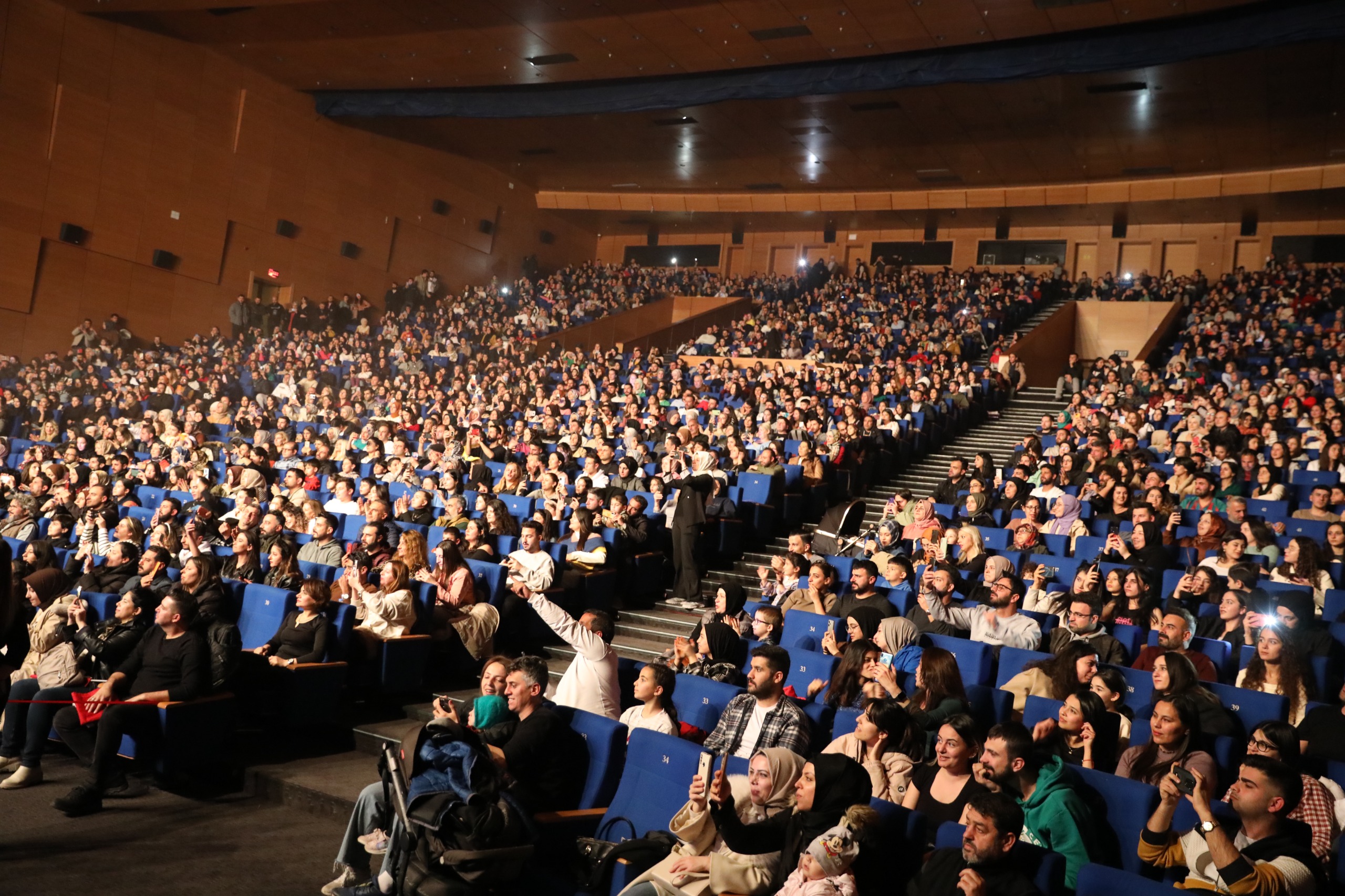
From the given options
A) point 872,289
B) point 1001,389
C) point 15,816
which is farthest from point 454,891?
point 872,289

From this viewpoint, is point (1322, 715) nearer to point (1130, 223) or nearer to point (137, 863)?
point (137, 863)

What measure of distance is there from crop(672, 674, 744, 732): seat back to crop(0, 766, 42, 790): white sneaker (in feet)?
7.60

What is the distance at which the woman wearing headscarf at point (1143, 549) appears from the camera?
5.17 meters

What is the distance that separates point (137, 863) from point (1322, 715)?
3.64 metres

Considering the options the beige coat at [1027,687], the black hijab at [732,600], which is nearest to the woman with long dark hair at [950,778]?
the beige coat at [1027,687]

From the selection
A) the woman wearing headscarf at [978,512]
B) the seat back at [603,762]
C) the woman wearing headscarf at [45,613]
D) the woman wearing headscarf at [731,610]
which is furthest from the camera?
the woman wearing headscarf at [978,512]

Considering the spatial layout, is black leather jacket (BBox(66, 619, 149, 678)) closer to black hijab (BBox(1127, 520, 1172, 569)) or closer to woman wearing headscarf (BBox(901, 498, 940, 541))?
woman wearing headscarf (BBox(901, 498, 940, 541))

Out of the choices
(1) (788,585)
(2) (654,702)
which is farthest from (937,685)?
(1) (788,585)

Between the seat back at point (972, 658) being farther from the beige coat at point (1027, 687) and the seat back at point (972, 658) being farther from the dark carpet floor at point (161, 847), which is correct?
the dark carpet floor at point (161, 847)

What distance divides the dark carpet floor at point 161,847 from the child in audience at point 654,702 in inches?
41.9

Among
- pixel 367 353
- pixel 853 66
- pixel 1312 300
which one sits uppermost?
pixel 853 66

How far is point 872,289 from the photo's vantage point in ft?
52.7

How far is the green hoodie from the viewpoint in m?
2.59

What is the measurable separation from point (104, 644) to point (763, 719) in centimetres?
261
